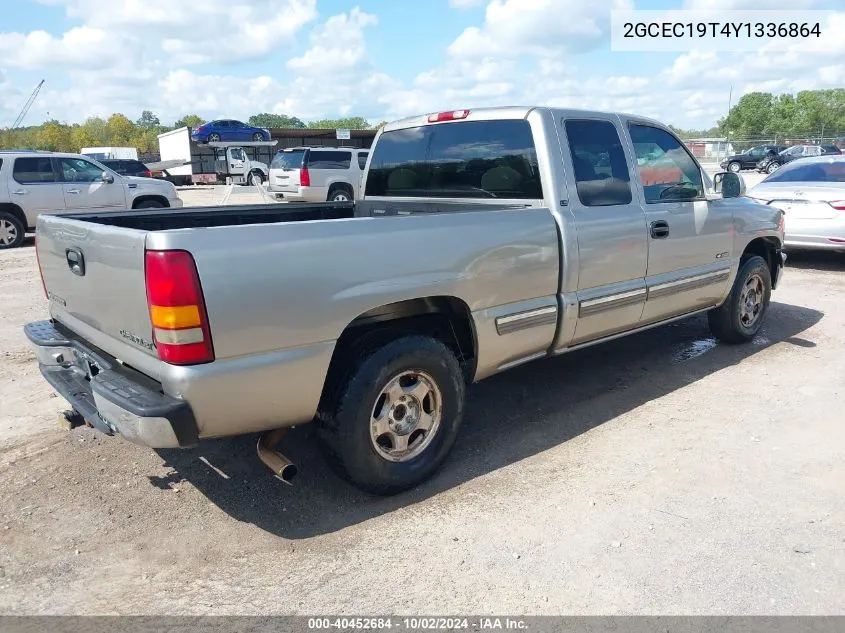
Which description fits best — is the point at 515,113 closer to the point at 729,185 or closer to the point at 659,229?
the point at 659,229

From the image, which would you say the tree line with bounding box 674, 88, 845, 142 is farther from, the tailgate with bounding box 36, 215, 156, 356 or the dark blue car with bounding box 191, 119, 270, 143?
the tailgate with bounding box 36, 215, 156, 356

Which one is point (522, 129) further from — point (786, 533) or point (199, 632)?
point (199, 632)

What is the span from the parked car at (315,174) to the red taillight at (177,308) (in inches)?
616

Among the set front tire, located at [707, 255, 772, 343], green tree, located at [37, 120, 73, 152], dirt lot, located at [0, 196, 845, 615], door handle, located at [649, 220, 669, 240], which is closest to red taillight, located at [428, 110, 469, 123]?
door handle, located at [649, 220, 669, 240]

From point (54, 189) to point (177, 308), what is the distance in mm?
12028

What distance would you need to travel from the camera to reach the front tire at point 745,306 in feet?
18.9

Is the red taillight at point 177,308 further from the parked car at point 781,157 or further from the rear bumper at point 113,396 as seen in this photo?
the parked car at point 781,157

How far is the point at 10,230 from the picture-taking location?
12367 mm

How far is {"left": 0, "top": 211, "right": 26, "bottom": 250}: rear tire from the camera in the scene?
40.3ft

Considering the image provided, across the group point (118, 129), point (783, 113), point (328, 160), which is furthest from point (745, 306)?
point (118, 129)

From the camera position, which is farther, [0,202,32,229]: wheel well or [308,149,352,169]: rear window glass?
[308,149,352,169]: rear window glass

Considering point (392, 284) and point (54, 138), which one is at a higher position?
point (54, 138)

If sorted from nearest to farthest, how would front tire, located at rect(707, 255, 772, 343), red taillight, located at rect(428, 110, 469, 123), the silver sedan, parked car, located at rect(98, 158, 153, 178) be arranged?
red taillight, located at rect(428, 110, 469, 123) → front tire, located at rect(707, 255, 772, 343) → the silver sedan → parked car, located at rect(98, 158, 153, 178)

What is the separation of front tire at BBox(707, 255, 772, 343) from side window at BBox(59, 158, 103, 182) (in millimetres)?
11953
